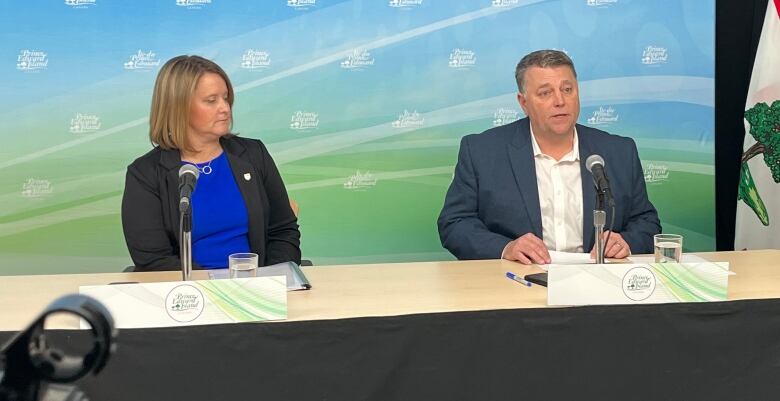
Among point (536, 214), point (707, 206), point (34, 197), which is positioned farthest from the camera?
point (707, 206)

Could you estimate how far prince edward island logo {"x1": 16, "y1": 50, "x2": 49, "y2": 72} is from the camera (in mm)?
4074

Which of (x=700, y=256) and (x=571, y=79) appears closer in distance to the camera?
(x=700, y=256)

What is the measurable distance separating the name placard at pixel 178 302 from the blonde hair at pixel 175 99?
3.55 ft

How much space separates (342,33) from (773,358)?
2.66m

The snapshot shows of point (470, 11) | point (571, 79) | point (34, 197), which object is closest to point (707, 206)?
point (470, 11)

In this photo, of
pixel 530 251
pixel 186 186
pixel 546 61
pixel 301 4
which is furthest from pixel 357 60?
pixel 186 186

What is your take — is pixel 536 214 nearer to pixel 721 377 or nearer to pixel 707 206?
pixel 721 377

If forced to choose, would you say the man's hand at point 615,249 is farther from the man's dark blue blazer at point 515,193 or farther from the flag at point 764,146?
the flag at point 764,146

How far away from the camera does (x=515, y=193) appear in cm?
311

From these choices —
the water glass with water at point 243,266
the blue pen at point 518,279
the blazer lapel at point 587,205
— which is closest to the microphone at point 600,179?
the blue pen at point 518,279

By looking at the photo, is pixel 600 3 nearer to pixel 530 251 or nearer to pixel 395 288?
pixel 530 251

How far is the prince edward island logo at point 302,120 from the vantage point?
4.34 metres

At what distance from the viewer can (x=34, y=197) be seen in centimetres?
418

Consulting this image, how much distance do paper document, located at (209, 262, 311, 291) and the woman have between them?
415 mm
